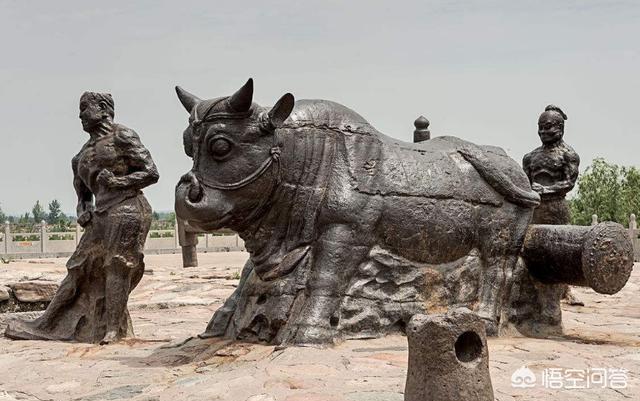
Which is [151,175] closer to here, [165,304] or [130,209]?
[130,209]

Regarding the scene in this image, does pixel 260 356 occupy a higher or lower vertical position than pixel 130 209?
lower

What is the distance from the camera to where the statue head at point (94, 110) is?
6461mm

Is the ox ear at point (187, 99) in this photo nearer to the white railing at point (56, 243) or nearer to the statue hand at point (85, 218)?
the statue hand at point (85, 218)

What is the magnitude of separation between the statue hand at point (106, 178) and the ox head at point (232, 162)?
46.9 inches

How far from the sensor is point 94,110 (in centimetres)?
647

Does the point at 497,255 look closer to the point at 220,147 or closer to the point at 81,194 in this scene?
the point at 220,147

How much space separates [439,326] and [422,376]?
24cm

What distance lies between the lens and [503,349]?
16.9ft

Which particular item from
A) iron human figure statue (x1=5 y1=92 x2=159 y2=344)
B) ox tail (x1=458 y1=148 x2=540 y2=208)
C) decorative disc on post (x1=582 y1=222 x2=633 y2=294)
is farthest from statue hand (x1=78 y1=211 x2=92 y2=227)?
decorative disc on post (x1=582 y1=222 x2=633 y2=294)

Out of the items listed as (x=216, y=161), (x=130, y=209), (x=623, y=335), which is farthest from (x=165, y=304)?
(x=623, y=335)

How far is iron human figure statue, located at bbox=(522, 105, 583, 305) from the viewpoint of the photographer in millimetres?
8023
